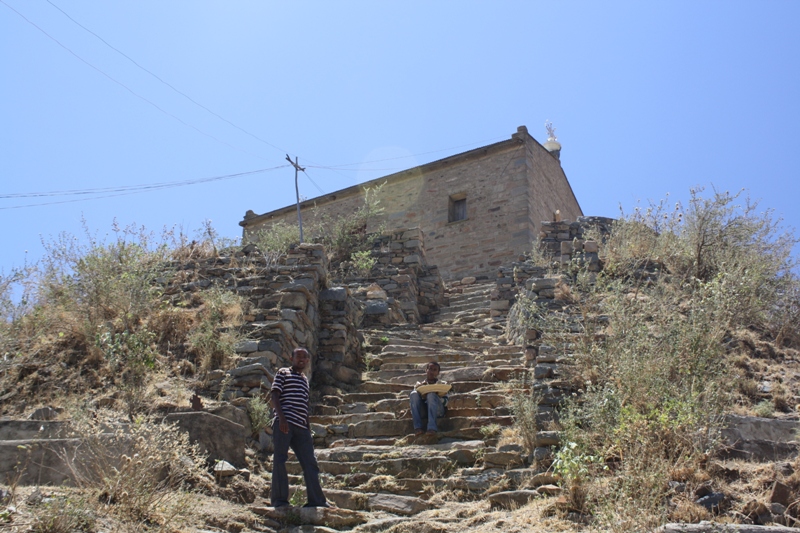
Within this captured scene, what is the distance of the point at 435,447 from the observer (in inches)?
291

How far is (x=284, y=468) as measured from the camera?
6242 millimetres

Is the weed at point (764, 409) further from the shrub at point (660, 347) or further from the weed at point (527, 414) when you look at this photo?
the weed at point (527, 414)

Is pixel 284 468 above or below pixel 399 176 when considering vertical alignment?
below

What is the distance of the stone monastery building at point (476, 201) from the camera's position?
707 inches

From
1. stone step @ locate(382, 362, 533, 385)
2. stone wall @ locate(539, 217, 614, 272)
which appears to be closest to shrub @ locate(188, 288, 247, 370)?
stone step @ locate(382, 362, 533, 385)

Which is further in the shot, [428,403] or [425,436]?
[428,403]

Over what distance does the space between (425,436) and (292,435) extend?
1.69m

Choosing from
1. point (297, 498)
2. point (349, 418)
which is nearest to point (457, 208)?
point (349, 418)

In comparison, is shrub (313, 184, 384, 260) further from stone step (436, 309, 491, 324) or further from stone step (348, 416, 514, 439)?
stone step (348, 416, 514, 439)

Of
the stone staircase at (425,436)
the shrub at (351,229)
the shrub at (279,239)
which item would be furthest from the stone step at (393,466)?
the shrub at (351,229)

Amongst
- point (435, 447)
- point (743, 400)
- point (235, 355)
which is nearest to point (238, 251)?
point (235, 355)

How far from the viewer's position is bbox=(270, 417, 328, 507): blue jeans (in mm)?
6172

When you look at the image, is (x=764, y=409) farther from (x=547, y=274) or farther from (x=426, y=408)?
(x=547, y=274)

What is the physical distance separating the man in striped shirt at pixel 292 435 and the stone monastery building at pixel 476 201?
1119 cm
